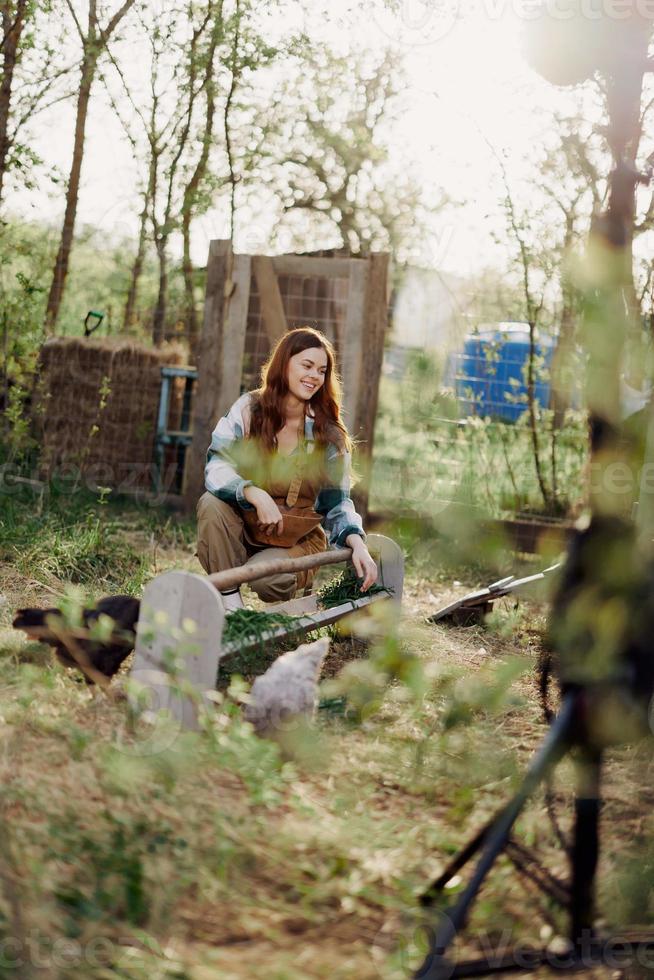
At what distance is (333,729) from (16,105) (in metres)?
6.17

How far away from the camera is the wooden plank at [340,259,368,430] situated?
6590 millimetres

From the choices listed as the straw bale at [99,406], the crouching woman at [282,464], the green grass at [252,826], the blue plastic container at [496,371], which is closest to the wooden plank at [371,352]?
the blue plastic container at [496,371]

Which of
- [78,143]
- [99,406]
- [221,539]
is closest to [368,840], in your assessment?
[221,539]

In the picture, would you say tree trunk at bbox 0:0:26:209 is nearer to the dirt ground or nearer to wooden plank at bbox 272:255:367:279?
wooden plank at bbox 272:255:367:279

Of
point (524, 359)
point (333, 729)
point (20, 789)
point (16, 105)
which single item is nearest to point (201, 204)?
point (16, 105)

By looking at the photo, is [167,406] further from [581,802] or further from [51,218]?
[581,802]

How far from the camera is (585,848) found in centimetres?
184

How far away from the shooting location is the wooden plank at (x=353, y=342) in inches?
259

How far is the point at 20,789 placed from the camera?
7.16 feet

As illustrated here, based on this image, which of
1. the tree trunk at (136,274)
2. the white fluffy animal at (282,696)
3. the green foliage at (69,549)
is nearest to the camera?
the white fluffy animal at (282,696)

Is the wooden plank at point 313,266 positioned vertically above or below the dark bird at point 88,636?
above

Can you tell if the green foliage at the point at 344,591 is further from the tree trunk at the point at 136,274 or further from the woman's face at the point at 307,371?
the tree trunk at the point at 136,274

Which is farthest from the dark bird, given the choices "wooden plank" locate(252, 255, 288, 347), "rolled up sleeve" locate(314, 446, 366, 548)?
"wooden plank" locate(252, 255, 288, 347)

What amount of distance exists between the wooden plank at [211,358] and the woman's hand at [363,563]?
3.40 m
